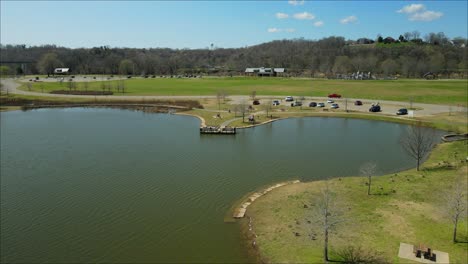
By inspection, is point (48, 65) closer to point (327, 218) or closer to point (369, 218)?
point (369, 218)

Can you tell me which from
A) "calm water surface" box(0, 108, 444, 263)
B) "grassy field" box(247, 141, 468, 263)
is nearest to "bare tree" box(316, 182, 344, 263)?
"grassy field" box(247, 141, 468, 263)

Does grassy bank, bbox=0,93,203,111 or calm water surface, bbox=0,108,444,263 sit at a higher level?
grassy bank, bbox=0,93,203,111

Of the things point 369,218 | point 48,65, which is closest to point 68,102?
point 369,218

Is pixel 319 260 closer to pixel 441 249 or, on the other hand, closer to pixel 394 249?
pixel 394 249

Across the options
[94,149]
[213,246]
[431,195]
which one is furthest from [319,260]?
[94,149]

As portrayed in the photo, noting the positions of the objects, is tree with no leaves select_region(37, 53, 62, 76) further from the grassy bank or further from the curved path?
the grassy bank

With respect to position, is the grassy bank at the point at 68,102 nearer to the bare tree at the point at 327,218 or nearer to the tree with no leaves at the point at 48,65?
the bare tree at the point at 327,218

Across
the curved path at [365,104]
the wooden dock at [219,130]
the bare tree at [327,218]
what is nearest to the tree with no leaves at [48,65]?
the curved path at [365,104]
